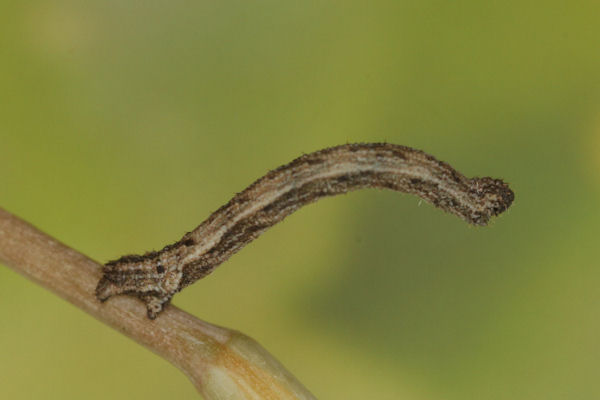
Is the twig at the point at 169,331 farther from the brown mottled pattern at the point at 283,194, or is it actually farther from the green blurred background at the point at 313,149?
the green blurred background at the point at 313,149

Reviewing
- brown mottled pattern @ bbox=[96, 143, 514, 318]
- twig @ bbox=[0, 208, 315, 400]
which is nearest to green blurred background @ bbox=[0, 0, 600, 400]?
brown mottled pattern @ bbox=[96, 143, 514, 318]

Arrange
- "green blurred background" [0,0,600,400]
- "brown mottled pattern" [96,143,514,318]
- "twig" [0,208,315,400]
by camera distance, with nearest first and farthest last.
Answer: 1. "twig" [0,208,315,400]
2. "brown mottled pattern" [96,143,514,318]
3. "green blurred background" [0,0,600,400]

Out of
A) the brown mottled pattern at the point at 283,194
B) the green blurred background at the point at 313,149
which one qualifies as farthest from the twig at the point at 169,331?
the green blurred background at the point at 313,149

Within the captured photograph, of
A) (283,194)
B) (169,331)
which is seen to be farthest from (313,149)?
(169,331)

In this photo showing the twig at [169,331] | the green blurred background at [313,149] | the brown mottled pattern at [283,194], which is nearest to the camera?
the twig at [169,331]

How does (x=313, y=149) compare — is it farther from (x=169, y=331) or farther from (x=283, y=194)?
(x=169, y=331)

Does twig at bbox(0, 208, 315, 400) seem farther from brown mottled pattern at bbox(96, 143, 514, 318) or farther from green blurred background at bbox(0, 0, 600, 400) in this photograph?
green blurred background at bbox(0, 0, 600, 400)
